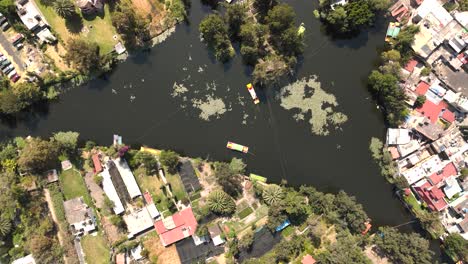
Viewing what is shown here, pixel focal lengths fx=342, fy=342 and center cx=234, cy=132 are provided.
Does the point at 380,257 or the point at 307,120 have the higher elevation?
the point at 307,120

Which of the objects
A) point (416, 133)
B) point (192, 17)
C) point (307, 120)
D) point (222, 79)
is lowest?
point (416, 133)

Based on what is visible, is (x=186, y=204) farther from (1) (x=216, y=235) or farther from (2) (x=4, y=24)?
(2) (x=4, y=24)

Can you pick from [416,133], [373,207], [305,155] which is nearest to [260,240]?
[305,155]

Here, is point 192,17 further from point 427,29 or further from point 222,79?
point 427,29

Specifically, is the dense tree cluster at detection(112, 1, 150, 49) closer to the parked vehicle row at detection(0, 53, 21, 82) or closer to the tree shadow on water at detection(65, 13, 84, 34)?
the tree shadow on water at detection(65, 13, 84, 34)

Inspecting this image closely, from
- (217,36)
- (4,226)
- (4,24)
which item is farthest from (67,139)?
(217,36)

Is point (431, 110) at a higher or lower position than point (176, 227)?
lower

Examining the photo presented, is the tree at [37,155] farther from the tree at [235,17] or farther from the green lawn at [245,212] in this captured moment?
the tree at [235,17]
